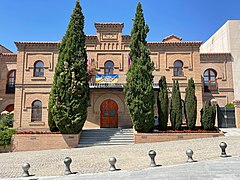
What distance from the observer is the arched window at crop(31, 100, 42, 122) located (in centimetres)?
2173

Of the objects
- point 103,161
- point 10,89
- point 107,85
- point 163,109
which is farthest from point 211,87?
point 10,89

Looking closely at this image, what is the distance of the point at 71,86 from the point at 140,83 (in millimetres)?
4746

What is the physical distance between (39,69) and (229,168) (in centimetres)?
1924

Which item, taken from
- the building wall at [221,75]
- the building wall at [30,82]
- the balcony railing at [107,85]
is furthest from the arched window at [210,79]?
the building wall at [30,82]

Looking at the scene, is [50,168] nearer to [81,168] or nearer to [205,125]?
[81,168]

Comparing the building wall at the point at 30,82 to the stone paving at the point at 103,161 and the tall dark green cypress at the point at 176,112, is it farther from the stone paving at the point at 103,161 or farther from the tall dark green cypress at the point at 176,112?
the tall dark green cypress at the point at 176,112

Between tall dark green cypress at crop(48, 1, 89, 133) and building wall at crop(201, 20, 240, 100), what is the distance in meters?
17.1

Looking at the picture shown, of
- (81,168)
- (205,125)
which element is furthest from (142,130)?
(81,168)

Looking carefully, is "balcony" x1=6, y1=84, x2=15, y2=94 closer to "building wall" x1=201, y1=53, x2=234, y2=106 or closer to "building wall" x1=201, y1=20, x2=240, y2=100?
"building wall" x1=201, y1=53, x2=234, y2=106

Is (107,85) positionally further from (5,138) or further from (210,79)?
(210,79)

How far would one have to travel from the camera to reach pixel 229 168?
780 cm

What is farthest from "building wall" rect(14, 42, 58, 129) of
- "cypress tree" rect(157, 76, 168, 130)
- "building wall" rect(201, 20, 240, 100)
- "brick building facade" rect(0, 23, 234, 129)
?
"building wall" rect(201, 20, 240, 100)

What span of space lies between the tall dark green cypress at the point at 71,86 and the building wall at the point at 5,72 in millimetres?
10800

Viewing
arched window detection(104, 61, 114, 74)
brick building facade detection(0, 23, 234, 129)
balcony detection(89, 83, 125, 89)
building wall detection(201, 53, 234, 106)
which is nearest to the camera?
balcony detection(89, 83, 125, 89)
